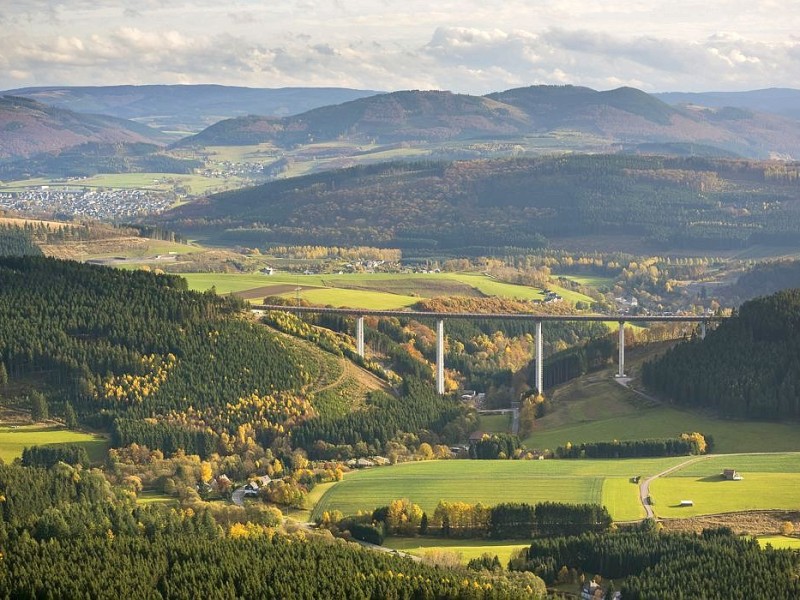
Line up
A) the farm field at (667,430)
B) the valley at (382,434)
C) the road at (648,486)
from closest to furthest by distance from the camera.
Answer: the valley at (382,434), the road at (648,486), the farm field at (667,430)

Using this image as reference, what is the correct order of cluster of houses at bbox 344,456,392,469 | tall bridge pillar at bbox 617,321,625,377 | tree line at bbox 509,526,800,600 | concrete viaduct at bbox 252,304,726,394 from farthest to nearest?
concrete viaduct at bbox 252,304,726,394 → tall bridge pillar at bbox 617,321,625,377 → cluster of houses at bbox 344,456,392,469 → tree line at bbox 509,526,800,600

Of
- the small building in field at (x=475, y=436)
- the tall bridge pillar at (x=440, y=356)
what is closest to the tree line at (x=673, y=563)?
the small building in field at (x=475, y=436)

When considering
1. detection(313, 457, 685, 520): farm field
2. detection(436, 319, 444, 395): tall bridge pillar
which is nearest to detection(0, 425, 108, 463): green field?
detection(313, 457, 685, 520): farm field

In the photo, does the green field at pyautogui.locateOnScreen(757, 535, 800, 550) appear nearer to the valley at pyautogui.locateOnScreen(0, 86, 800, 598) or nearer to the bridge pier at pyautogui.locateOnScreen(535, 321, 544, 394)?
the valley at pyautogui.locateOnScreen(0, 86, 800, 598)

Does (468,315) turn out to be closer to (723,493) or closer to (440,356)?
(440,356)

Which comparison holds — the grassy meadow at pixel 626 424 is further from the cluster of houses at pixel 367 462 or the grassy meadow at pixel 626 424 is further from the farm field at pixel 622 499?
the farm field at pixel 622 499

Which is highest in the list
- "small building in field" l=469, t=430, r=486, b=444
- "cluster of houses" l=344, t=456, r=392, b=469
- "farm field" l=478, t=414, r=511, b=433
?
"cluster of houses" l=344, t=456, r=392, b=469

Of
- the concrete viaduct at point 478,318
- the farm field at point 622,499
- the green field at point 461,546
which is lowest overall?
the green field at point 461,546

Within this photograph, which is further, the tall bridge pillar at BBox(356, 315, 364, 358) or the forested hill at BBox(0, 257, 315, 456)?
the tall bridge pillar at BBox(356, 315, 364, 358)
